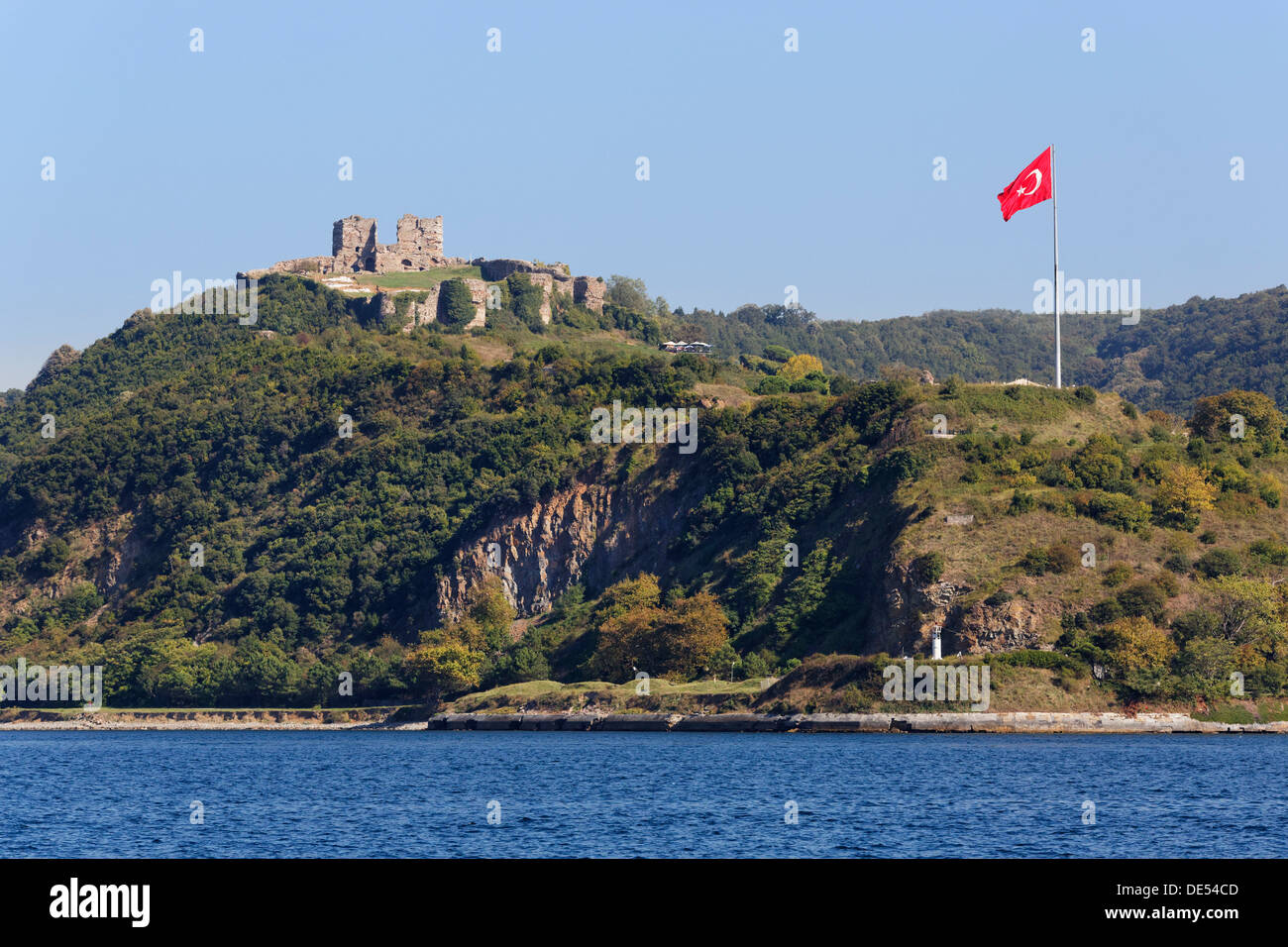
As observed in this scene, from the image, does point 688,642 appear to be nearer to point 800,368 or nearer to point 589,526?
A: point 589,526

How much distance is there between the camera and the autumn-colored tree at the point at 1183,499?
329ft

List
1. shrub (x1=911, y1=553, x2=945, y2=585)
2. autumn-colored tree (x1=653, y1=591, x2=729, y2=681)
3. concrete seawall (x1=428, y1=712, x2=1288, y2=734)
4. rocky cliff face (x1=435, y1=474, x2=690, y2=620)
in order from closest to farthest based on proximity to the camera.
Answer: concrete seawall (x1=428, y1=712, x2=1288, y2=734) < shrub (x1=911, y1=553, x2=945, y2=585) < autumn-colored tree (x1=653, y1=591, x2=729, y2=681) < rocky cliff face (x1=435, y1=474, x2=690, y2=620)

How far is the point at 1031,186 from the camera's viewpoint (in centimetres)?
8750

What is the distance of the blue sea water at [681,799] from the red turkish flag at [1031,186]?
30.4 m

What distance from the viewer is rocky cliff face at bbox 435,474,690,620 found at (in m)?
128

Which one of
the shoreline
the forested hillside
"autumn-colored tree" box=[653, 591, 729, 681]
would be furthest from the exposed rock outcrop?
"autumn-colored tree" box=[653, 591, 729, 681]

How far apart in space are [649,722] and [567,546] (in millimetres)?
35541

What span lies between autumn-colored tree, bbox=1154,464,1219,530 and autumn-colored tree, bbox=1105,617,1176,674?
15690 mm

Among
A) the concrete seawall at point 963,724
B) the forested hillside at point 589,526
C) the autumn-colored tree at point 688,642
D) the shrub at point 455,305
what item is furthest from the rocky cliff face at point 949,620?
the shrub at point 455,305

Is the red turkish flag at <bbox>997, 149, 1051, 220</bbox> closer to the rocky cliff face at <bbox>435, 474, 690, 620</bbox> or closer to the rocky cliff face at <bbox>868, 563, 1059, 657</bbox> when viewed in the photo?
the rocky cliff face at <bbox>868, 563, 1059, 657</bbox>

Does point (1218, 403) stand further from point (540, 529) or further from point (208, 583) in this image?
point (208, 583)

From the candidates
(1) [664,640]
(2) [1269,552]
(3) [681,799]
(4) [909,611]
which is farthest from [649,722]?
(3) [681,799]

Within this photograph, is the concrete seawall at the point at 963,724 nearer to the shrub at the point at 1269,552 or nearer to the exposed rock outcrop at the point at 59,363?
the shrub at the point at 1269,552
